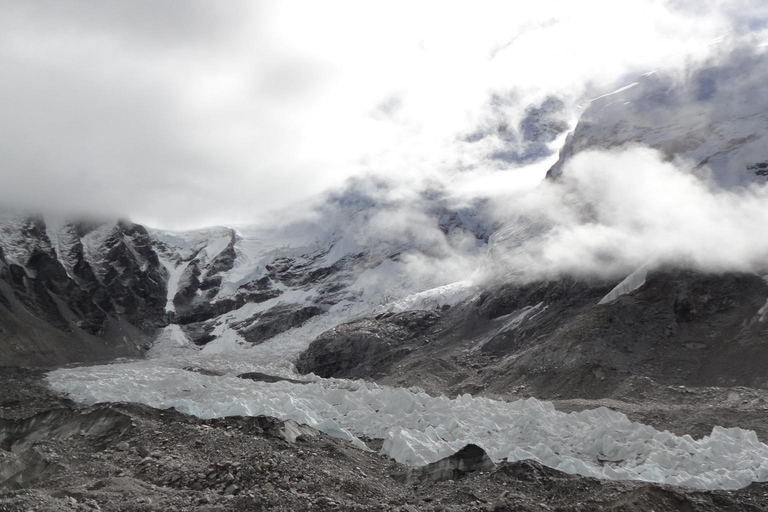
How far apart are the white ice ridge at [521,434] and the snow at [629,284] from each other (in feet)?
101

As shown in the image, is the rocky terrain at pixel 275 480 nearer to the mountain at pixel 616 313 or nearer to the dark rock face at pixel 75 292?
the mountain at pixel 616 313

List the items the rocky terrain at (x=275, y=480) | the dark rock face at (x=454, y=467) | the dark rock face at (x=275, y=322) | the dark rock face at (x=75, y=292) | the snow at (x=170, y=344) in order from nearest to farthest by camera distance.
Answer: the rocky terrain at (x=275, y=480) → the dark rock face at (x=454, y=467) → the dark rock face at (x=75, y=292) → the snow at (x=170, y=344) → the dark rock face at (x=275, y=322)

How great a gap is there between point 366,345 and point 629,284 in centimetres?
3393

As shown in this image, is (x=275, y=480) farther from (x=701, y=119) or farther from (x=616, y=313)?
(x=701, y=119)

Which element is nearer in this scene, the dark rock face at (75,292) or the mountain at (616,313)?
the mountain at (616,313)

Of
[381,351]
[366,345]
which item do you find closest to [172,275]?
[366,345]

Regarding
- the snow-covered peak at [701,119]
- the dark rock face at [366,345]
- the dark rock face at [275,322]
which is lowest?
the dark rock face at [275,322]

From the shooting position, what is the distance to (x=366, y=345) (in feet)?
262

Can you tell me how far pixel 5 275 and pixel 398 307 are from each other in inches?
2522

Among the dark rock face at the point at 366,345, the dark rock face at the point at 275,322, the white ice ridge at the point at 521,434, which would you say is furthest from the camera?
the dark rock face at the point at 275,322

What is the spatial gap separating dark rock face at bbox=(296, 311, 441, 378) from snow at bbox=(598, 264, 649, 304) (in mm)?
25058

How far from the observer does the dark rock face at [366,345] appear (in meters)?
75.6

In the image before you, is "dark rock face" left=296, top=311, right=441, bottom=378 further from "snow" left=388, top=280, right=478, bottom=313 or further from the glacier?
the glacier

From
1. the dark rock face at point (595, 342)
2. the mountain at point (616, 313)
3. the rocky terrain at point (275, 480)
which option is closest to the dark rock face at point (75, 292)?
the mountain at point (616, 313)
